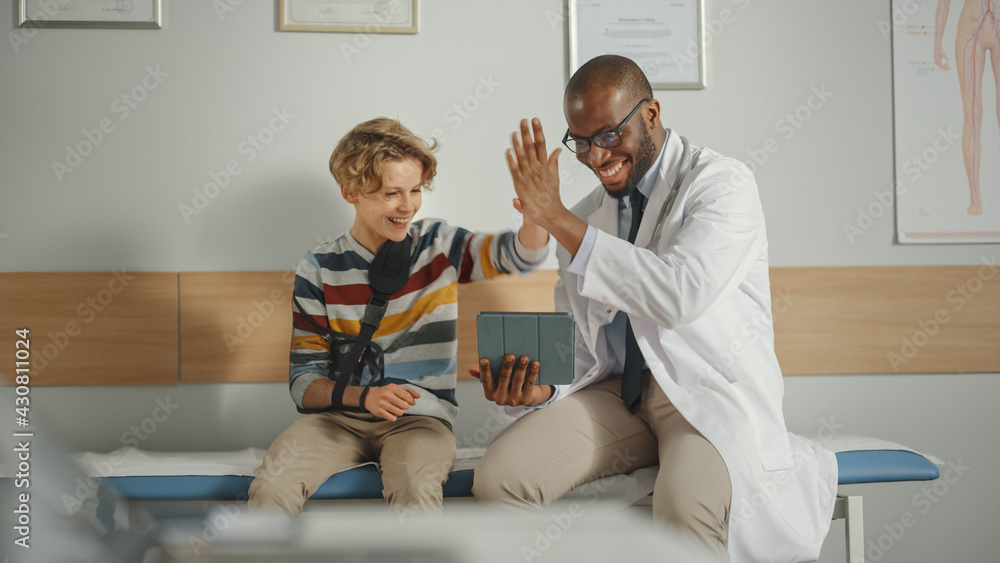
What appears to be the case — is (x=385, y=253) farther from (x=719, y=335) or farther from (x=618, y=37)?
(x=618, y=37)

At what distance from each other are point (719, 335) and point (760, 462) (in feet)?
1.04

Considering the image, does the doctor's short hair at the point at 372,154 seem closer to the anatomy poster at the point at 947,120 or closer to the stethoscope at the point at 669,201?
the stethoscope at the point at 669,201

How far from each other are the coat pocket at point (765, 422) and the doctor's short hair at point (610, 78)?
81 centimetres

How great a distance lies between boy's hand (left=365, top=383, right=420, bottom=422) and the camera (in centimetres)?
175

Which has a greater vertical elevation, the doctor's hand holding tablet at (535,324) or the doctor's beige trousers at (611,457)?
the doctor's hand holding tablet at (535,324)

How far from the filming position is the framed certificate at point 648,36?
2449mm

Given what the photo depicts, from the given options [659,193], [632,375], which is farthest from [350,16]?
[632,375]

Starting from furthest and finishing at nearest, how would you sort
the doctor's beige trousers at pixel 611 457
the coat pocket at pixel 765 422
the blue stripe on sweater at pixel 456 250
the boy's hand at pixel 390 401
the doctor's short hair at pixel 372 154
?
1. the blue stripe on sweater at pixel 456 250
2. the doctor's short hair at pixel 372 154
3. the boy's hand at pixel 390 401
4. the coat pocket at pixel 765 422
5. the doctor's beige trousers at pixel 611 457

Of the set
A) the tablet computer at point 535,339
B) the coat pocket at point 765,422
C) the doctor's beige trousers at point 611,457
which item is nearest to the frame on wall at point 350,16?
the tablet computer at point 535,339

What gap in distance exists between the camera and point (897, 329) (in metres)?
2.52

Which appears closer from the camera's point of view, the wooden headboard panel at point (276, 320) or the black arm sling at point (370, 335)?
the black arm sling at point (370, 335)

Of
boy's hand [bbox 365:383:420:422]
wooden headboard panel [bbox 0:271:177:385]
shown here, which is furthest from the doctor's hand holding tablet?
wooden headboard panel [bbox 0:271:177:385]

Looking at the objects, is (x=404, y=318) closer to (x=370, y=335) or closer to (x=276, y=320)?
(x=370, y=335)

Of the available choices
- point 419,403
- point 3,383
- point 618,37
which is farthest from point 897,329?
point 3,383
